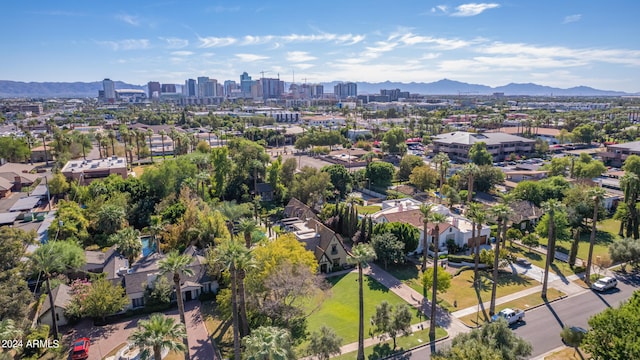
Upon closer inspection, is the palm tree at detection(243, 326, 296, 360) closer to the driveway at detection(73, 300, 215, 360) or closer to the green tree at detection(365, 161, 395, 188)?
the driveway at detection(73, 300, 215, 360)

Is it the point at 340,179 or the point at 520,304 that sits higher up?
the point at 340,179

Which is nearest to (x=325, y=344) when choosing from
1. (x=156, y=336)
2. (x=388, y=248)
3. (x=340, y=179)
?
(x=156, y=336)

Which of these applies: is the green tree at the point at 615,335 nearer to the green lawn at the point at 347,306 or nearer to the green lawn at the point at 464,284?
the green lawn at the point at 464,284

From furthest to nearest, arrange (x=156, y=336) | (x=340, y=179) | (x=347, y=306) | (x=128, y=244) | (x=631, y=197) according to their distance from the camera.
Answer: (x=340, y=179), (x=631, y=197), (x=128, y=244), (x=347, y=306), (x=156, y=336)

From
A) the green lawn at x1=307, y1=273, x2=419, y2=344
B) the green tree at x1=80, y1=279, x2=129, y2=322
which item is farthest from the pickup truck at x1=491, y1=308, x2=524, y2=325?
the green tree at x1=80, y1=279, x2=129, y2=322

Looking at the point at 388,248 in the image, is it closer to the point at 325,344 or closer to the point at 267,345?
the point at 325,344
